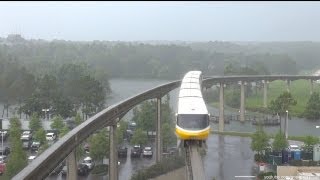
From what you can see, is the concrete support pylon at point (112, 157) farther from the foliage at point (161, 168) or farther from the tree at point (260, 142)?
the tree at point (260, 142)

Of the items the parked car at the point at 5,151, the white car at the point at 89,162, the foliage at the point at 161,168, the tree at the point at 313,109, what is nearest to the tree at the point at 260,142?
the foliage at the point at 161,168

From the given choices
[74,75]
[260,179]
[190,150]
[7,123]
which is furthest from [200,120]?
[74,75]

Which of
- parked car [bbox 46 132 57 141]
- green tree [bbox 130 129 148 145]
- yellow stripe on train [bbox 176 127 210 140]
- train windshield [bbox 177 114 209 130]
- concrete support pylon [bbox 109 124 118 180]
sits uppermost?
train windshield [bbox 177 114 209 130]

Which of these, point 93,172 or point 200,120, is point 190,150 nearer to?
point 200,120

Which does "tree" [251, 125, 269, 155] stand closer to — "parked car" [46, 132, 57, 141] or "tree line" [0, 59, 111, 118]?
"parked car" [46, 132, 57, 141]

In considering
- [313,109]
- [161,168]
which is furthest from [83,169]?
[313,109]

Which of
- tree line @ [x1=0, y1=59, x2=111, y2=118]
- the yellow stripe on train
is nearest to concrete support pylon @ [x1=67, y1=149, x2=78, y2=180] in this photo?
the yellow stripe on train
